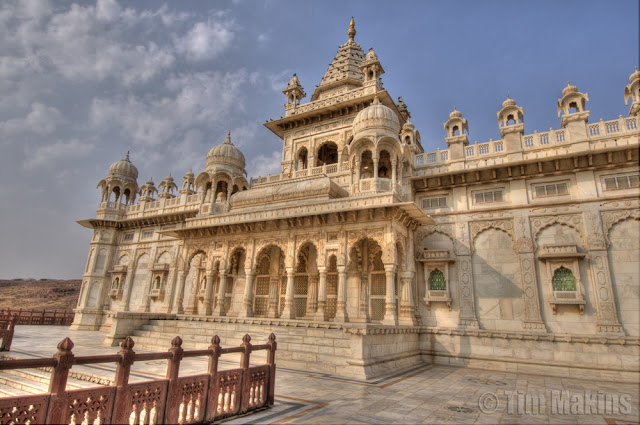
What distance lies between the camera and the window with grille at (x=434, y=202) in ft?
54.9

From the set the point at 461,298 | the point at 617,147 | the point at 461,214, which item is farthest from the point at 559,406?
the point at 617,147

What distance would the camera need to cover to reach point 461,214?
52.7 feet

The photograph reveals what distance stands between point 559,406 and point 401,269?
26.1 ft

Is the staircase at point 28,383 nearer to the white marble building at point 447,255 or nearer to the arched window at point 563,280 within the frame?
the white marble building at point 447,255

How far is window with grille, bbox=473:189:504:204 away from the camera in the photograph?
1566 centimetres

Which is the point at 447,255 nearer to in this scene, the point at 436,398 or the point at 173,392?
the point at 436,398

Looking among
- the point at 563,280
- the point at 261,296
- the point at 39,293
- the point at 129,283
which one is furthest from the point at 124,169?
the point at 39,293

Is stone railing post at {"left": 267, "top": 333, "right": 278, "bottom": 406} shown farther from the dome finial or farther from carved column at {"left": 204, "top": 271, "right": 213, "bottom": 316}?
the dome finial

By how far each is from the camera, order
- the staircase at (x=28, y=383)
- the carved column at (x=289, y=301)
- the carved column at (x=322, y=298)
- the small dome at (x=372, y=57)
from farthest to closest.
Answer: the small dome at (x=372, y=57)
the carved column at (x=289, y=301)
the carved column at (x=322, y=298)
the staircase at (x=28, y=383)

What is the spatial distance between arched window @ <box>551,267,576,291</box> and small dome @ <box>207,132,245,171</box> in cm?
1643

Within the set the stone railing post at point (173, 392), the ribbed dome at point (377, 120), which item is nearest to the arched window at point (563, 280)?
the ribbed dome at point (377, 120)

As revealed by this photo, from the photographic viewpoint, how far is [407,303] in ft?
48.0

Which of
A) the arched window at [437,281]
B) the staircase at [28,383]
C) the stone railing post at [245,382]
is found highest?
the arched window at [437,281]

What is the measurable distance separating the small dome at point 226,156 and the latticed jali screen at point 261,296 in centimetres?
698
